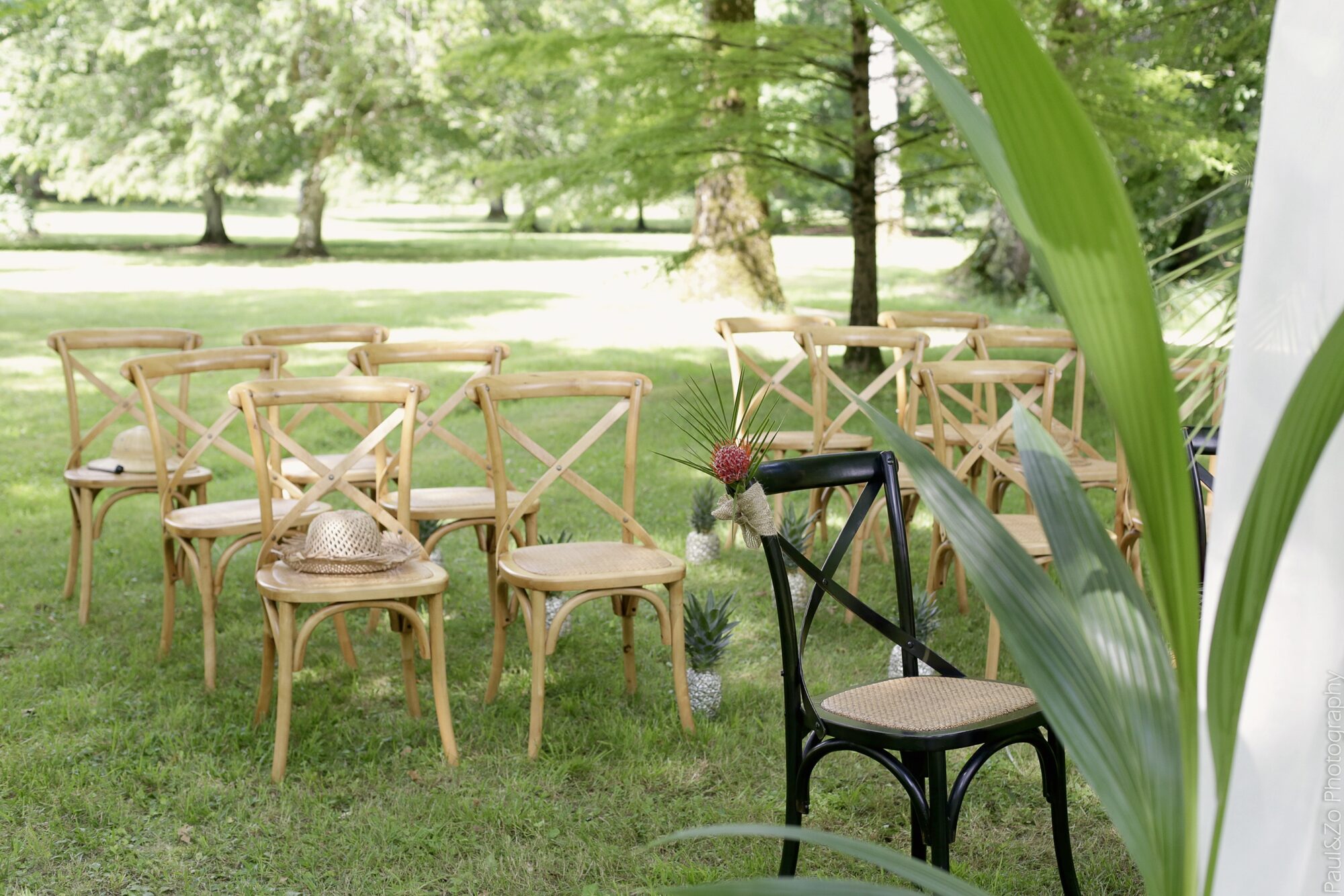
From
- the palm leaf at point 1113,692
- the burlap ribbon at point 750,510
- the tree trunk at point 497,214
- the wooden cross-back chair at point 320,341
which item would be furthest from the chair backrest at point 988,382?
the tree trunk at point 497,214

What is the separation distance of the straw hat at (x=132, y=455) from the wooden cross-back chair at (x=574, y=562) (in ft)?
5.65

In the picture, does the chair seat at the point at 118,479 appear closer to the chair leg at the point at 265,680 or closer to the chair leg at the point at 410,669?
the chair leg at the point at 265,680

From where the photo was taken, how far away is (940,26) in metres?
7.86

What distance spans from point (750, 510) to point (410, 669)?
Answer: 200 cm

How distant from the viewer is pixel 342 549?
3.40m

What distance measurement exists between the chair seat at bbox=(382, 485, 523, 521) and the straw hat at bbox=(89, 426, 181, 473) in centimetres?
106

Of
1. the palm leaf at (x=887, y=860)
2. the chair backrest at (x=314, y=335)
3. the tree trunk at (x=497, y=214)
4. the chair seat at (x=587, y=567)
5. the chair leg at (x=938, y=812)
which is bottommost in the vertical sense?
the chair leg at (x=938, y=812)

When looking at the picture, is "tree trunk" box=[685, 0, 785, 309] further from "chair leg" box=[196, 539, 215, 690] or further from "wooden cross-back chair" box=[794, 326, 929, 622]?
"chair leg" box=[196, 539, 215, 690]

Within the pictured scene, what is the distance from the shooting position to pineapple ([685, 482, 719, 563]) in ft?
17.8

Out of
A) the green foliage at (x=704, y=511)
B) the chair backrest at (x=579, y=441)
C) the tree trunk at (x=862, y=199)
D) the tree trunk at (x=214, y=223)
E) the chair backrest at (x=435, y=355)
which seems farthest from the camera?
the tree trunk at (x=214, y=223)

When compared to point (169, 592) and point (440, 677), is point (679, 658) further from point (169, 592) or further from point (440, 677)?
point (169, 592)

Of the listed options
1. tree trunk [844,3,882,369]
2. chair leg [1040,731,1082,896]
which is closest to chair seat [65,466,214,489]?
chair leg [1040,731,1082,896]

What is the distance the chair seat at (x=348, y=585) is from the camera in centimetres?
325

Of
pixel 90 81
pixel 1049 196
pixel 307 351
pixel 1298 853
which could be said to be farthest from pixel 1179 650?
pixel 90 81
